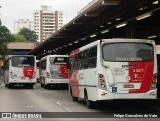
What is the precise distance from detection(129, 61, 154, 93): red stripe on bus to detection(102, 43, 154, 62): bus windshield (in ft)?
0.87

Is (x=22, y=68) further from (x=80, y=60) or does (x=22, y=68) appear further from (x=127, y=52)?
(x=127, y=52)

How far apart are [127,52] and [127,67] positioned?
1.95 feet

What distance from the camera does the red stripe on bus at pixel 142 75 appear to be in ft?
51.1

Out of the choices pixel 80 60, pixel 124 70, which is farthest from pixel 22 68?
pixel 124 70

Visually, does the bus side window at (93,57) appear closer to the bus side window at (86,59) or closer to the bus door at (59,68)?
the bus side window at (86,59)

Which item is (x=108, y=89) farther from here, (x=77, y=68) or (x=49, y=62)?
(x=49, y=62)

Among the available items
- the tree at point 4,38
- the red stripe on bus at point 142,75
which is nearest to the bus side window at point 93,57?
the red stripe on bus at point 142,75

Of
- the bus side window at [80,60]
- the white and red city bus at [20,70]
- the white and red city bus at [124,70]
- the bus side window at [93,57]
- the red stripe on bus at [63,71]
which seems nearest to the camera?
the white and red city bus at [124,70]

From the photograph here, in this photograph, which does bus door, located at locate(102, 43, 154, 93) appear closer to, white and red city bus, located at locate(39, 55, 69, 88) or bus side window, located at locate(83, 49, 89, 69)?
bus side window, located at locate(83, 49, 89, 69)

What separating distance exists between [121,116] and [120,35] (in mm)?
20358

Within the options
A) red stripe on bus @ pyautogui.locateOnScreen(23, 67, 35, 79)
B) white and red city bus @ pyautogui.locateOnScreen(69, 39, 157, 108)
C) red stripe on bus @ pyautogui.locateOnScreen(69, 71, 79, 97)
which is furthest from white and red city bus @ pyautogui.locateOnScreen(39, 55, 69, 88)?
white and red city bus @ pyautogui.locateOnScreen(69, 39, 157, 108)

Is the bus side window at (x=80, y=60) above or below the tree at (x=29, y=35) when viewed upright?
below

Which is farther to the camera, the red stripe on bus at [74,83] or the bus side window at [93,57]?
the red stripe on bus at [74,83]

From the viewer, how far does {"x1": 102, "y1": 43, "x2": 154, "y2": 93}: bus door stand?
15.5 metres
